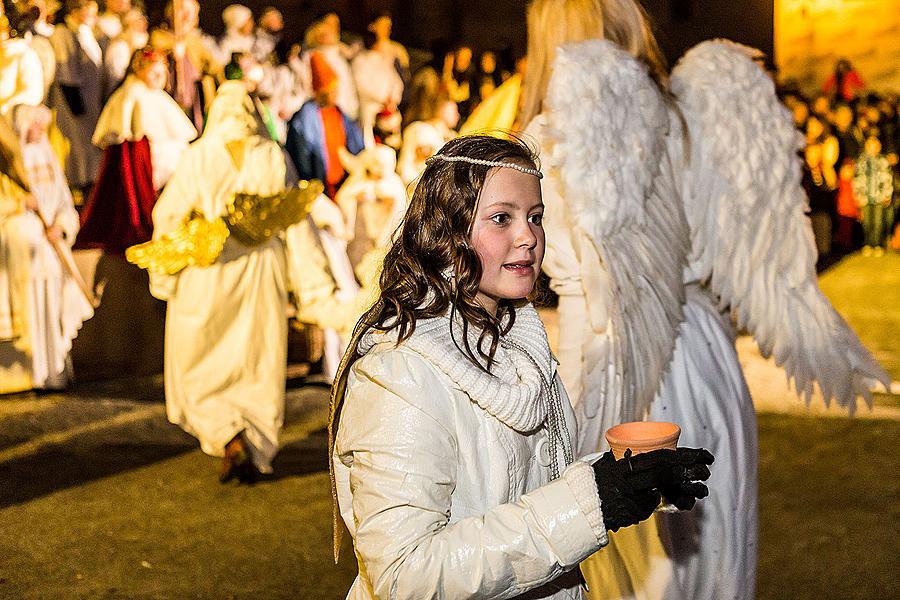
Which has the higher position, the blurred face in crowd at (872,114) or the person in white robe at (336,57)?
the person in white robe at (336,57)

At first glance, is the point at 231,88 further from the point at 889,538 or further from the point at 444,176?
the point at 444,176

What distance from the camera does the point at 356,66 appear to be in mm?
13109

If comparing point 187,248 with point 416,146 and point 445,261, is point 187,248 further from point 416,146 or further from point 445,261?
point 445,261

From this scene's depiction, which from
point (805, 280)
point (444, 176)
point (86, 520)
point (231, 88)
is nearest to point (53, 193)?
point (231, 88)

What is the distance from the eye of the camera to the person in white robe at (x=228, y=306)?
22.4 ft

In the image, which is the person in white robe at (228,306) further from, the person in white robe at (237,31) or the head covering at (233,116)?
the person in white robe at (237,31)

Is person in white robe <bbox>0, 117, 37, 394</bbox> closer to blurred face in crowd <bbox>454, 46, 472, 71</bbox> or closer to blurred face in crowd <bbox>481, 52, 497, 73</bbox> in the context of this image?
blurred face in crowd <bbox>454, 46, 472, 71</bbox>

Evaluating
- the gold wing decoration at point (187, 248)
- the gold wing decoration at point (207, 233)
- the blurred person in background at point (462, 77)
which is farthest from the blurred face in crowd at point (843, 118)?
the gold wing decoration at point (187, 248)

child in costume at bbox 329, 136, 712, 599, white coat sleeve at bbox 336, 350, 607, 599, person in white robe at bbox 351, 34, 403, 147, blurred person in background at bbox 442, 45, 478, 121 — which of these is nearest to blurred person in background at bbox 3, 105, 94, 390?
person in white robe at bbox 351, 34, 403, 147

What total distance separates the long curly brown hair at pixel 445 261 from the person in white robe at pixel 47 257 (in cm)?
775

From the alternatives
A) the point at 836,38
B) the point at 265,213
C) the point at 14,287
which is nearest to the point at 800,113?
the point at 836,38

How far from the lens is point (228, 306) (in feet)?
22.6

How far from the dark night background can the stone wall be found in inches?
84.2

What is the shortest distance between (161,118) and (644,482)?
8.78 m
